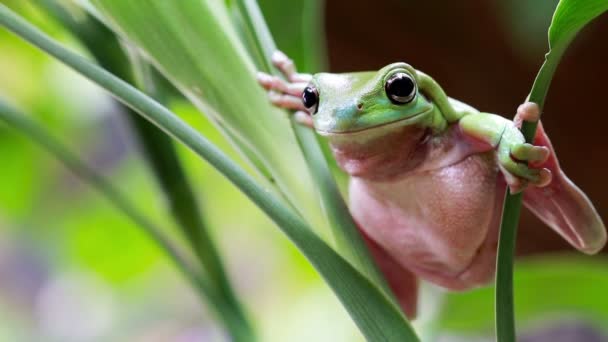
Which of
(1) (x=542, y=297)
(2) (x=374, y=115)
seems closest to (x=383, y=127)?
(2) (x=374, y=115)

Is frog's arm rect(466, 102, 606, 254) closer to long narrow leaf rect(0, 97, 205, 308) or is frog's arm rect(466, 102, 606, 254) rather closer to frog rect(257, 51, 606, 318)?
frog rect(257, 51, 606, 318)

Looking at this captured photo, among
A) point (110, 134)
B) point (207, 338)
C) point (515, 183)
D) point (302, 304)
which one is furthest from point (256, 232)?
point (515, 183)

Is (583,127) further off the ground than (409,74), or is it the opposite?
(409,74)

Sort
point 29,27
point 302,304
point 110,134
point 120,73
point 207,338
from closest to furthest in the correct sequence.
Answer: point 29,27
point 120,73
point 302,304
point 207,338
point 110,134

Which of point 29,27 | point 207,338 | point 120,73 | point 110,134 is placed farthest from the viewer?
point 110,134

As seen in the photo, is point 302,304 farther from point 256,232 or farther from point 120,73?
point 120,73
